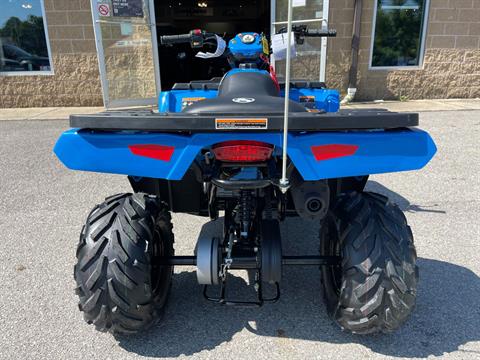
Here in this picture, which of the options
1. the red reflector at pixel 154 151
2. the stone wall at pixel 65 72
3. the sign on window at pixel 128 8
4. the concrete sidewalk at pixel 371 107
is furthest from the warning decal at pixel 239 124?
the stone wall at pixel 65 72

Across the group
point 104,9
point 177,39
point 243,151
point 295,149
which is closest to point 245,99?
point 243,151

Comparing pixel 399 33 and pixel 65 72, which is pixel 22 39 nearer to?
pixel 65 72

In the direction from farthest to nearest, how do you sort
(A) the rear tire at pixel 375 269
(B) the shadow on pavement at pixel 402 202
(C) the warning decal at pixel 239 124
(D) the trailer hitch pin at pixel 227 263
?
1. (B) the shadow on pavement at pixel 402 202
2. (D) the trailer hitch pin at pixel 227 263
3. (A) the rear tire at pixel 375 269
4. (C) the warning decal at pixel 239 124

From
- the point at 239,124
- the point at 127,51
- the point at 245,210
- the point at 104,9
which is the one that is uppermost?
the point at 104,9

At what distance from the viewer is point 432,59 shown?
10406mm

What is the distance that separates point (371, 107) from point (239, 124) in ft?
27.9

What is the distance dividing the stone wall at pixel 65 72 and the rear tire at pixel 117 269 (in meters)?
8.86

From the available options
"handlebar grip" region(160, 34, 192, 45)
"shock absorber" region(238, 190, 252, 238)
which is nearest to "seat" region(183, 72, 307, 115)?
"shock absorber" region(238, 190, 252, 238)

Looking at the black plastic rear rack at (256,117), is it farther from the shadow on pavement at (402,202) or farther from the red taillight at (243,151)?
the shadow on pavement at (402,202)

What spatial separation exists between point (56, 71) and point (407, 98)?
363 inches

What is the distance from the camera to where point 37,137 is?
7449 millimetres

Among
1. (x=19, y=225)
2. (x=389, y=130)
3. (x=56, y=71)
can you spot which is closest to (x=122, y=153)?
(x=389, y=130)

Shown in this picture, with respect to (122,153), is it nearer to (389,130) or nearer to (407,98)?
(389,130)

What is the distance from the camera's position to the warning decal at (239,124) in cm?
181
